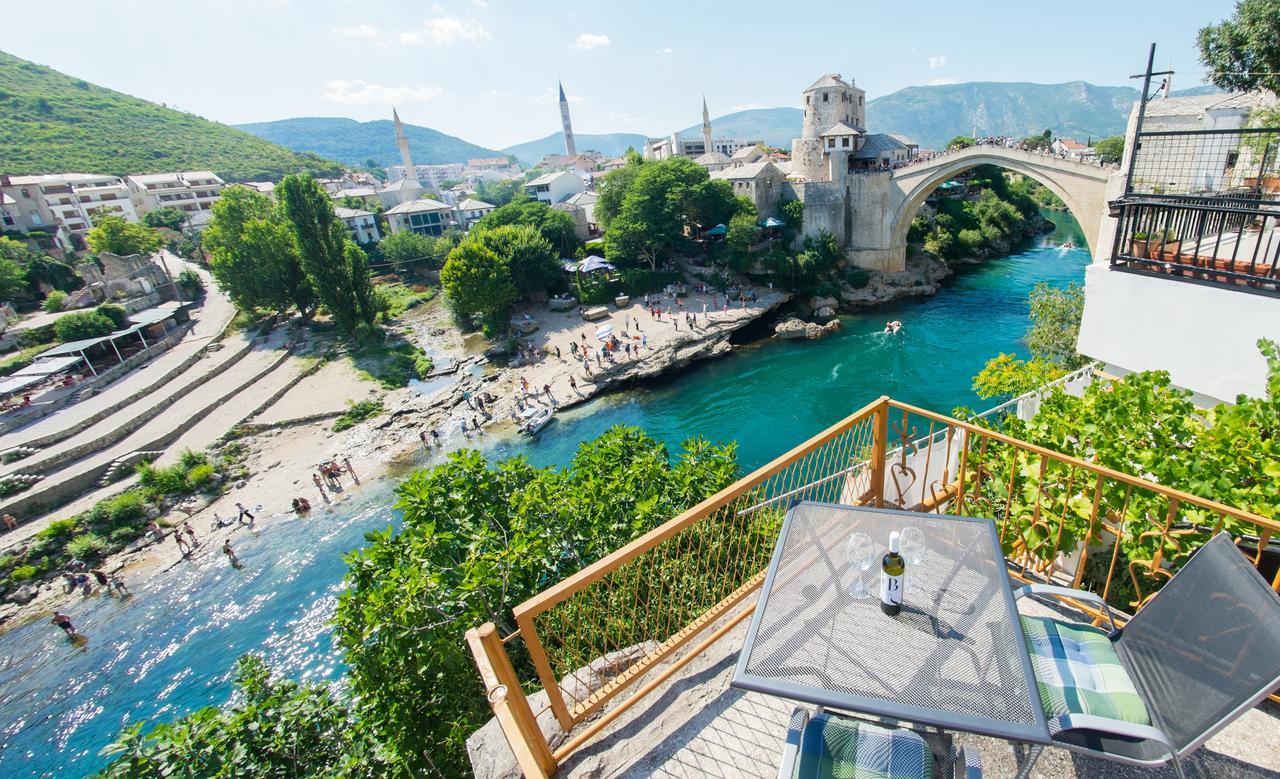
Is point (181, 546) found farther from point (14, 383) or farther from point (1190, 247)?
point (1190, 247)

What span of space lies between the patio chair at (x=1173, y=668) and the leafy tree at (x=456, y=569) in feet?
12.1

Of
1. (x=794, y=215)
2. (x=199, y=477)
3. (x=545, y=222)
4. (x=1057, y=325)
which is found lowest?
(x=199, y=477)

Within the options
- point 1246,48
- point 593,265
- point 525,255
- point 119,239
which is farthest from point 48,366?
point 1246,48

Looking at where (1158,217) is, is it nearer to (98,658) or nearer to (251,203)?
(98,658)

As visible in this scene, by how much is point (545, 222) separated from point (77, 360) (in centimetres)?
2431

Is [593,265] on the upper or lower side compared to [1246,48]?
lower

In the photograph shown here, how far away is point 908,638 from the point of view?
2055 mm

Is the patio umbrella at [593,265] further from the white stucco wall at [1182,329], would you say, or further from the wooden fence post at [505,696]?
the wooden fence post at [505,696]

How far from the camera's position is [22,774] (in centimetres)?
1028

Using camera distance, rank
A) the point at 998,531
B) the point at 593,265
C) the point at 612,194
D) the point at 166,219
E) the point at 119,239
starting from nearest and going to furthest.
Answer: the point at 998,531
the point at 593,265
the point at 612,194
the point at 119,239
the point at 166,219

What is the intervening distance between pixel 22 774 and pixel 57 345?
954 inches

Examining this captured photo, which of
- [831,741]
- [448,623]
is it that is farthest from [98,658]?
[831,741]

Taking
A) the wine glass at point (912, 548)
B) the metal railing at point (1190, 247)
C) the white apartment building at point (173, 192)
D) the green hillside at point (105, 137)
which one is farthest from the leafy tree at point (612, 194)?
the green hillside at point (105, 137)

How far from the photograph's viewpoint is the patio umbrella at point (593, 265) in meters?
30.1
